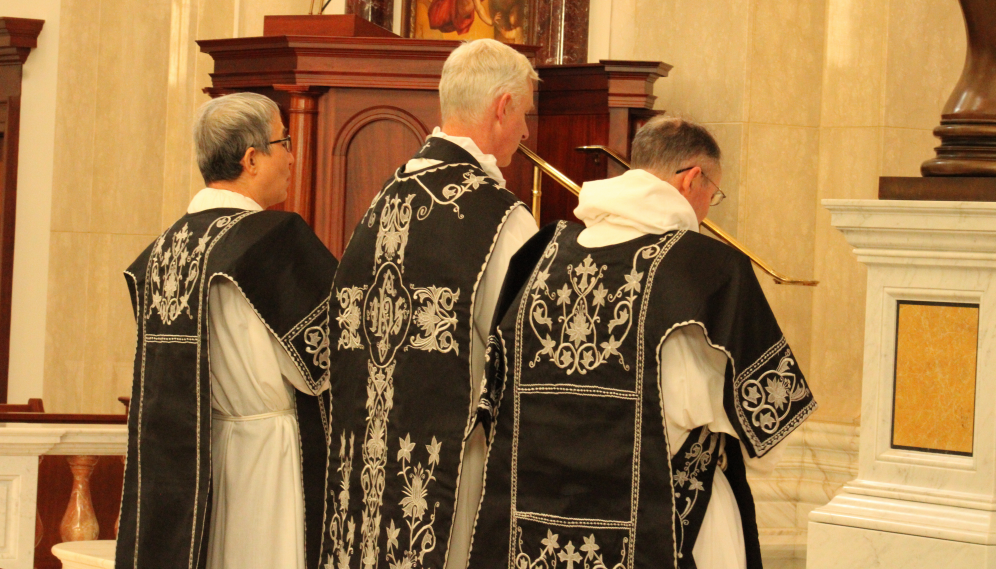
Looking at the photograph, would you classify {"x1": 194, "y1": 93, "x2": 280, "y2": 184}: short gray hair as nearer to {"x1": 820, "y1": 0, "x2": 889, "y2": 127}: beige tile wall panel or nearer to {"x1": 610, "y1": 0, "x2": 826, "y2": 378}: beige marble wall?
{"x1": 610, "y1": 0, "x2": 826, "y2": 378}: beige marble wall

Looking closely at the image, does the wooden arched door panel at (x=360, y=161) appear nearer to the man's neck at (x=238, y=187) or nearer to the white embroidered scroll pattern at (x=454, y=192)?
the man's neck at (x=238, y=187)

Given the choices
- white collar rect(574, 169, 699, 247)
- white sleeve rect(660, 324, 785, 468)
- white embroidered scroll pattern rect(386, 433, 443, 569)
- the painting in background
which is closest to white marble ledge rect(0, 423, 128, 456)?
white embroidered scroll pattern rect(386, 433, 443, 569)

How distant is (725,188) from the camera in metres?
5.97

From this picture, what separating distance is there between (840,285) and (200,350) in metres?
3.43

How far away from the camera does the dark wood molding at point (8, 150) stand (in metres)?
9.57

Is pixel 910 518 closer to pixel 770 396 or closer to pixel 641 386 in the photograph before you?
pixel 770 396

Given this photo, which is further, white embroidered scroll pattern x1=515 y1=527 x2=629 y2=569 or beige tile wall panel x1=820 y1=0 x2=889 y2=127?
beige tile wall panel x1=820 y1=0 x2=889 y2=127

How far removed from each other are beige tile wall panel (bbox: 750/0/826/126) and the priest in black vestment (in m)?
3.04

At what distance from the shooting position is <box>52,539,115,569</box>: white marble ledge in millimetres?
4570

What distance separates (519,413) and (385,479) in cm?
50

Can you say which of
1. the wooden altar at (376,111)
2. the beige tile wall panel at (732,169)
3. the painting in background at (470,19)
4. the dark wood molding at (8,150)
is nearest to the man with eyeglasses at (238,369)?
the wooden altar at (376,111)

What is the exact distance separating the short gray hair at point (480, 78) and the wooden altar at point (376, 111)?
2708mm

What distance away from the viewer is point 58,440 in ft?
16.8

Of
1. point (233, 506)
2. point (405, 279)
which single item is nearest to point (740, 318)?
point (405, 279)
